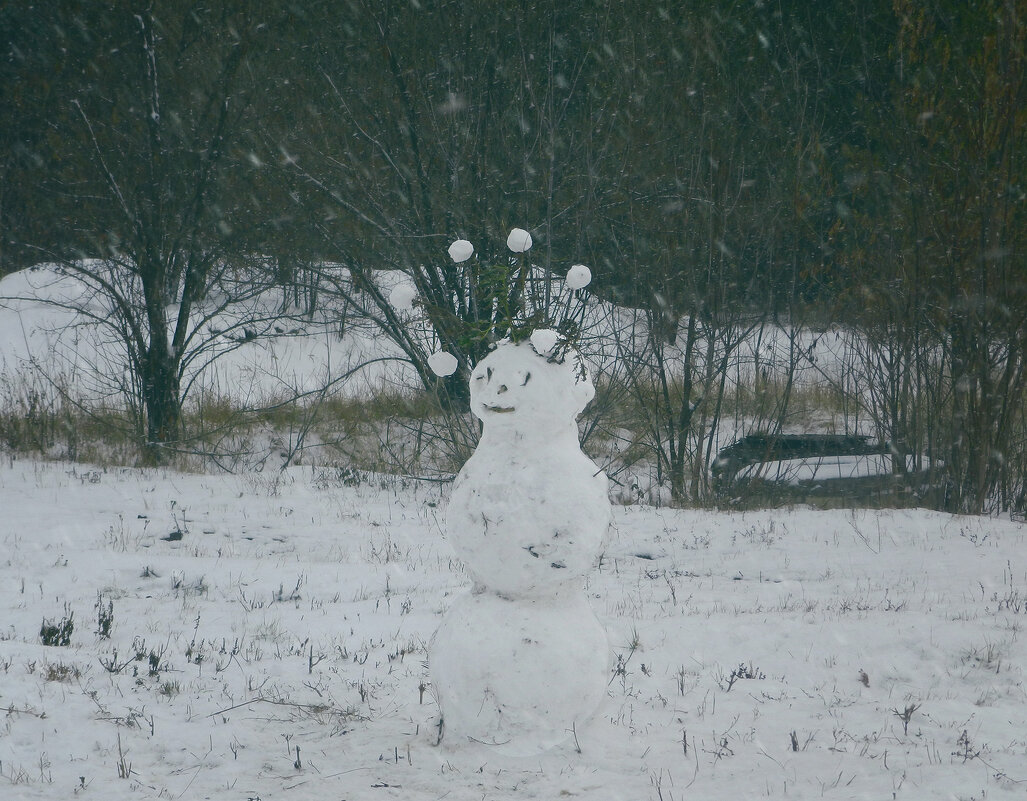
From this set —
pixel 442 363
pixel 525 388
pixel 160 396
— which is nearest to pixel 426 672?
pixel 442 363

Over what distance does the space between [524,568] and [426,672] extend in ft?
4.78

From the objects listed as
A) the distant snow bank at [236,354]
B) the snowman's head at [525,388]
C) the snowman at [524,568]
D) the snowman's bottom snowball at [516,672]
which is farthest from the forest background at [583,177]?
the snowman's bottom snowball at [516,672]

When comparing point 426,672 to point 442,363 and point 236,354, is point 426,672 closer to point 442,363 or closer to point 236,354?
point 442,363

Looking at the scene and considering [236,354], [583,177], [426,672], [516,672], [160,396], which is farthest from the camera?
[236,354]

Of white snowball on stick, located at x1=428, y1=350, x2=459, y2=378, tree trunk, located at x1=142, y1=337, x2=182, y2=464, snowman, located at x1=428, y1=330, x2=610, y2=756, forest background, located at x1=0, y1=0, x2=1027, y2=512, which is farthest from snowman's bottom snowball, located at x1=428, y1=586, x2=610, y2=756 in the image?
tree trunk, located at x1=142, y1=337, x2=182, y2=464

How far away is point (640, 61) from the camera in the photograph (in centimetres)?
991

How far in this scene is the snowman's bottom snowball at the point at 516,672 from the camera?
3398mm

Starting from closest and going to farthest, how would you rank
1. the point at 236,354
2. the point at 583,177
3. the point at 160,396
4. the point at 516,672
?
the point at 516,672
the point at 583,177
the point at 160,396
the point at 236,354

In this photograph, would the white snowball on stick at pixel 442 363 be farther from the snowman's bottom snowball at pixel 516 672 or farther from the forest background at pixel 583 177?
the forest background at pixel 583 177

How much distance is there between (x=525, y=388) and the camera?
351 cm

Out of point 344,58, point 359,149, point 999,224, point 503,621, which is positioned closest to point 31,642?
point 503,621

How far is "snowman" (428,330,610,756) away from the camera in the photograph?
341 centimetres

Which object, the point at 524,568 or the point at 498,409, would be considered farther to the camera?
the point at 498,409

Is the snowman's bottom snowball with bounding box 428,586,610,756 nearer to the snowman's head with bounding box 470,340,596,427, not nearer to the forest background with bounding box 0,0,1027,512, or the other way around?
the snowman's head with bounding box 470,340,596,427
